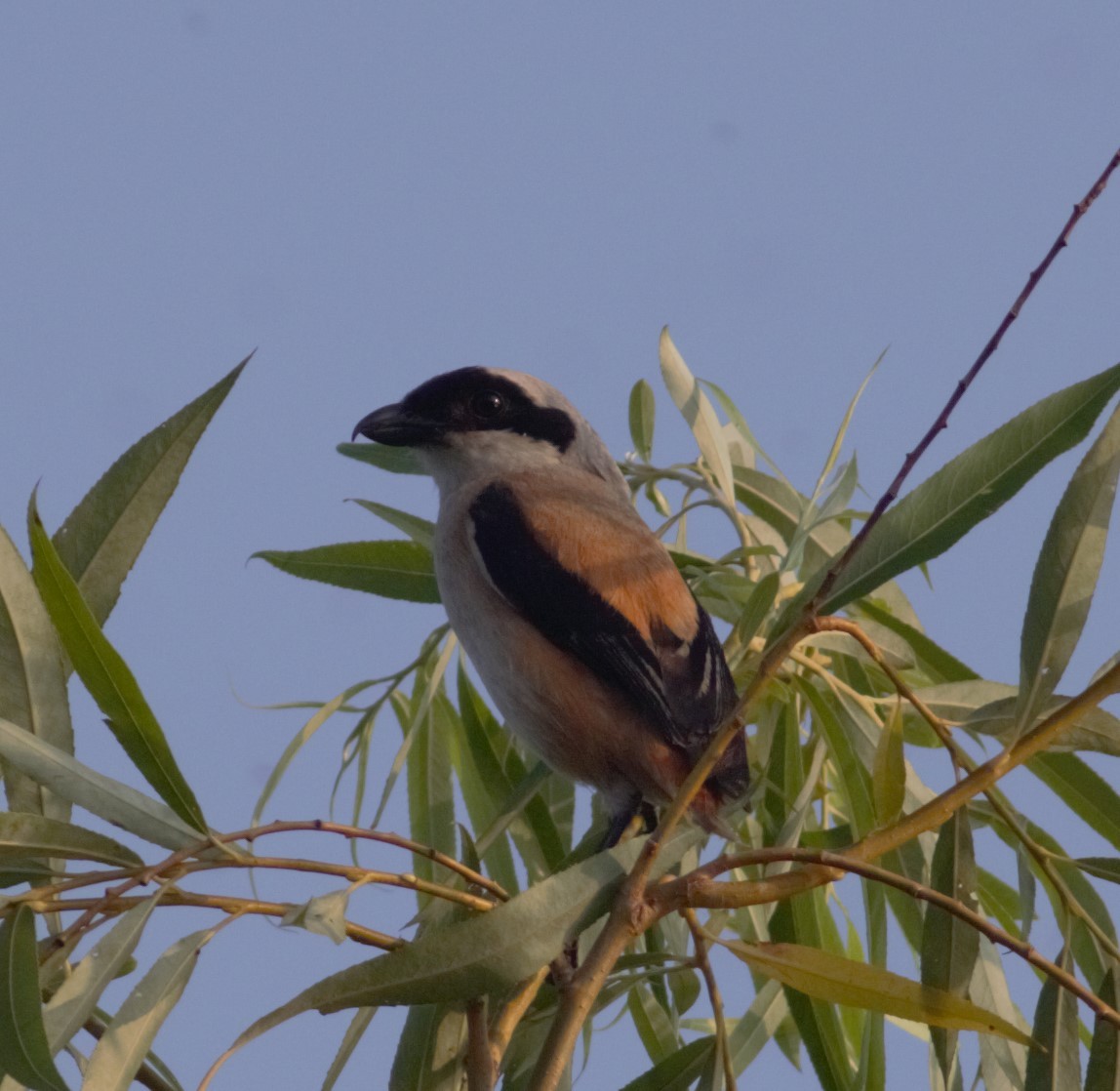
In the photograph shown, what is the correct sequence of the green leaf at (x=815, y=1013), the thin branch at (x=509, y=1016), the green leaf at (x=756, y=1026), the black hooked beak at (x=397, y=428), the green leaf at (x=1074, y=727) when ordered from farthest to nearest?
the black hooked beak at (x=397, y=428), the green leaf at (x=756, y=1026), the green leaf at (x=815, y=1013), the green leaf at (x=1074, y=727), the thin branch at (x=509, y=1016)

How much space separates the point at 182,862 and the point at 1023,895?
3.24ft

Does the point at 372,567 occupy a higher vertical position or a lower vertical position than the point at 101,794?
higher

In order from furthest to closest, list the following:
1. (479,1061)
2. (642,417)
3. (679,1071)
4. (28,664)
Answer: (642,417)
(679,1071)
(28,664)
(479,1061)

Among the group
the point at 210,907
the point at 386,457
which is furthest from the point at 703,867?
the point at 386,457

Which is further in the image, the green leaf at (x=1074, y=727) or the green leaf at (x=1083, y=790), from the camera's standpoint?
the green leaf at (x=1083, y=790)

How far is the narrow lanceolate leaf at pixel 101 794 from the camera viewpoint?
5.08ft

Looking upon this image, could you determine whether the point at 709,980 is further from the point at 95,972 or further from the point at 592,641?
the point at 592,641

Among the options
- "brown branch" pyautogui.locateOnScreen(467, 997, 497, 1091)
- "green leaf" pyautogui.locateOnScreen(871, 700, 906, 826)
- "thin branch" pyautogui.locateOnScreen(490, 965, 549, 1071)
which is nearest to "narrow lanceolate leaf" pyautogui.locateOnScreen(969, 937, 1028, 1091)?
"green leaf" pyautogui.locateOnScreen(871, 700, 906, 826)

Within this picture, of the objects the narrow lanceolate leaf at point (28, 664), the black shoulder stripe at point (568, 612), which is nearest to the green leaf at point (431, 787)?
the black shoulder stripe at point (568, 612)

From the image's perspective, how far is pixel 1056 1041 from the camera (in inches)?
68.1

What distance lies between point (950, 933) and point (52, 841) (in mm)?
961

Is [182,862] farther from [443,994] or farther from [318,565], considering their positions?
[318,565]

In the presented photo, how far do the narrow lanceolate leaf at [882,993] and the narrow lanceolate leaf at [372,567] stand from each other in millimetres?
1210

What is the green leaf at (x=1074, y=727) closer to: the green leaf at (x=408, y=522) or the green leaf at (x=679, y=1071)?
the green leaf at (x=679, y=1071)
